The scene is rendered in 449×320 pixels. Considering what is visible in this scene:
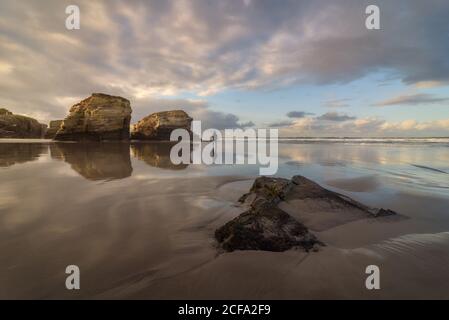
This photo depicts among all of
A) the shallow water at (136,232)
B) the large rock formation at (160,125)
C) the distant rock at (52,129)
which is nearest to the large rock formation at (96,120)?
the large rock formation at (160,125)

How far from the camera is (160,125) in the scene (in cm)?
4578

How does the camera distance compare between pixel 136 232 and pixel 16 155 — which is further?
pixel 16 155

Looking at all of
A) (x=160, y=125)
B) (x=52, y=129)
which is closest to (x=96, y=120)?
(x=160, y=125)

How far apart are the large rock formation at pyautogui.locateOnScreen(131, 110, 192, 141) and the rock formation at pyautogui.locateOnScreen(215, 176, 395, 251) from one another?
4249 centimetres

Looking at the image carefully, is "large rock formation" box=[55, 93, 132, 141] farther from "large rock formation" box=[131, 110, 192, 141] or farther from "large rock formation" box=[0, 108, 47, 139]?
"large rock formation" box=[0, 108, 47, 139]

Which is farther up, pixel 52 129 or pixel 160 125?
pixel 160 125

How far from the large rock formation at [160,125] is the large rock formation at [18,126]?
2092 centimetres

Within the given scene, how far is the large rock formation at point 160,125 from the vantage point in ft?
152

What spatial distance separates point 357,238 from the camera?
4.06 metres

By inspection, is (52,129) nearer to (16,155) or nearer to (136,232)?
(16,155)

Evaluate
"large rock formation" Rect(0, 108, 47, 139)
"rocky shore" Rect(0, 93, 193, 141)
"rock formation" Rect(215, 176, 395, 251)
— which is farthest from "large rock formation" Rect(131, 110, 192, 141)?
"rock formation" Rect(215, 176, 395, 251)

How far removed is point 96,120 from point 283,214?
37.6 m

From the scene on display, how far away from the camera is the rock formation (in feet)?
11.7

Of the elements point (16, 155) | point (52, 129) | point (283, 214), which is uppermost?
point (52, 129)
